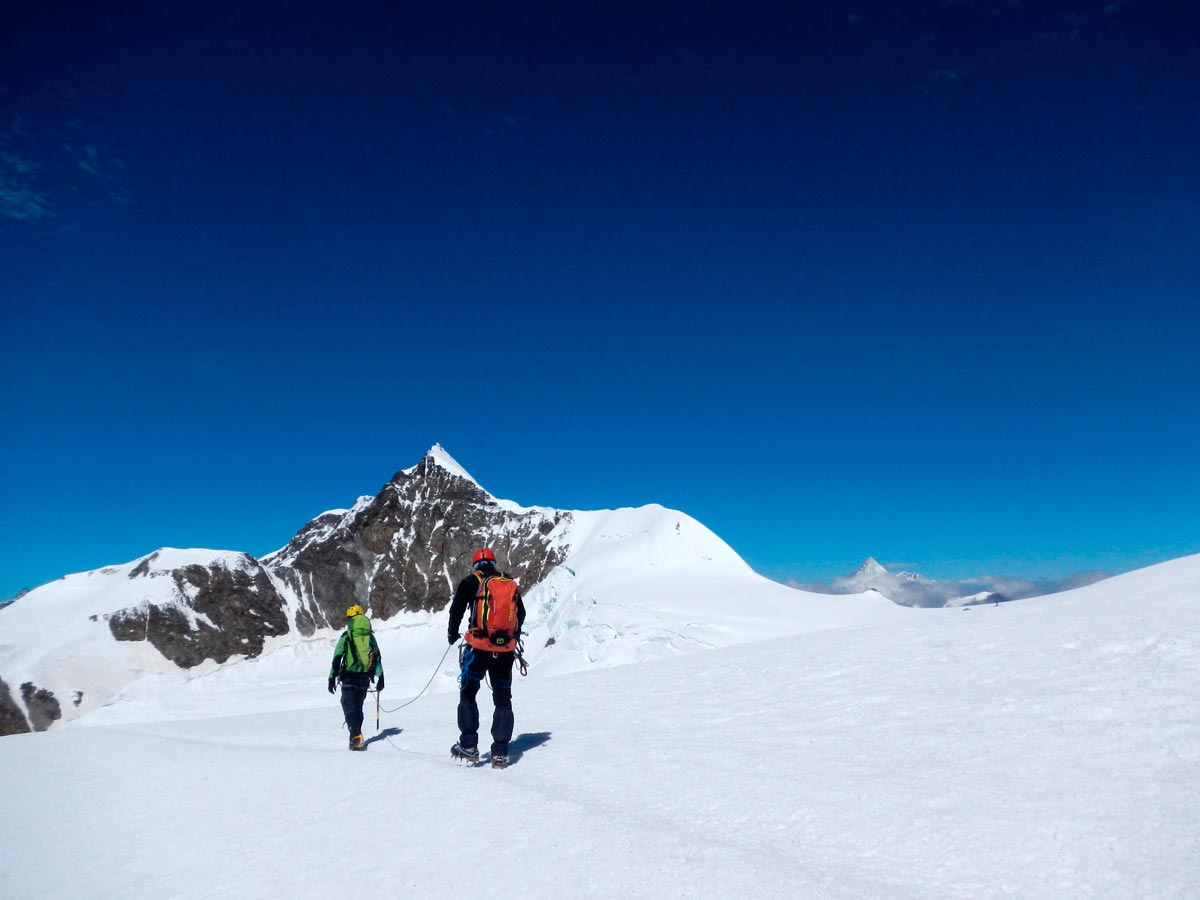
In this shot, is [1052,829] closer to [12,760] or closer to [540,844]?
[540,844]

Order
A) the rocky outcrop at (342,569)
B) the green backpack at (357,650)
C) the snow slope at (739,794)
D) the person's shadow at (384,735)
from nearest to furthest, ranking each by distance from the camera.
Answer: the snow slope at (739,794) → the person's shadow at (384,735) → the green backpack at (357,650) → the rocky outcrop at (342,569)

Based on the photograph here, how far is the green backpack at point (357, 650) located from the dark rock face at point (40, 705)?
114934 mm

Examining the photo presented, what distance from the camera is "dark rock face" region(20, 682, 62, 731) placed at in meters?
95.8

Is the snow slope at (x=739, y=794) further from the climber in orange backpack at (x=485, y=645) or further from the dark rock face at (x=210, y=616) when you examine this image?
Answer: the dark rock face at (x=210, y=616)

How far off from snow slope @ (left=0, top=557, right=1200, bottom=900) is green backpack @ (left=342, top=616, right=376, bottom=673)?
123cm

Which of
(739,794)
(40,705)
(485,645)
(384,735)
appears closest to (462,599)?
(485,645)

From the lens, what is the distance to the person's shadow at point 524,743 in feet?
29.6

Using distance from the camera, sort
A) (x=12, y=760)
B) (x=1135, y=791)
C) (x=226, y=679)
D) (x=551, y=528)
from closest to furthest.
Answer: (x=1135, y=791) < (x=12, y=760) < (x=226, y=679) < (x=551, y=528)

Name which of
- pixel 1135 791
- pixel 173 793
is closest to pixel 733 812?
pixel 1135 791

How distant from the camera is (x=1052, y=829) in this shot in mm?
5180

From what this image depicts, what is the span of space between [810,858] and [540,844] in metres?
2.11

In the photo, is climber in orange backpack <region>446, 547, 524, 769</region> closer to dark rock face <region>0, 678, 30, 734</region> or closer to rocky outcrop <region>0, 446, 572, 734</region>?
rocky outcrop <region>0, 446, 572, 734</region>

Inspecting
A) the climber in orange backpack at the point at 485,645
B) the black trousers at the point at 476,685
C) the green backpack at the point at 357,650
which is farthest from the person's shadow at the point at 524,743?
the green backpack at the point at 357,650

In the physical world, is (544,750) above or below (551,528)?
below
